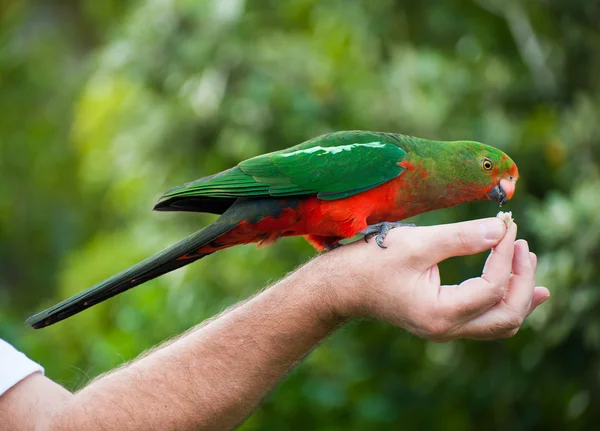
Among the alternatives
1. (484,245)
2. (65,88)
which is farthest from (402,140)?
(65,88)

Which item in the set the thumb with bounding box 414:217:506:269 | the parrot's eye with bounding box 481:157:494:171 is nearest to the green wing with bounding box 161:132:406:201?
the parrot's eye with bounding box 481:157:494:171

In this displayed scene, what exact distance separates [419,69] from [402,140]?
2.05 metres

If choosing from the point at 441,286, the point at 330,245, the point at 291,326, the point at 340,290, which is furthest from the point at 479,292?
the point at 330,245

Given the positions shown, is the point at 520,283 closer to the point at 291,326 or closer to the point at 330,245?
the point at 291,326

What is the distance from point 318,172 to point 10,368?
1.26 metres

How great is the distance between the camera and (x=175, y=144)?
16.3 feet

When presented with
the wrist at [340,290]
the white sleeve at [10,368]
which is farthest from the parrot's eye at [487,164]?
the white sleeve at [10,368]

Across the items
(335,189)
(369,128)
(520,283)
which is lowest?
(369,128)

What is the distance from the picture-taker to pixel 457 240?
2102 mm

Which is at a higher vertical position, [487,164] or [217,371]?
[487,164]

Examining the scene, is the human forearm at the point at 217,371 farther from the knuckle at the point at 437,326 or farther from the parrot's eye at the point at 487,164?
the parrot's eye at the point at 487,164

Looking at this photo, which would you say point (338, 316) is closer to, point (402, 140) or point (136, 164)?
point (402, 140)

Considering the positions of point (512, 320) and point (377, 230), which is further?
point (377, 230)

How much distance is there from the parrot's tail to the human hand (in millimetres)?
587
